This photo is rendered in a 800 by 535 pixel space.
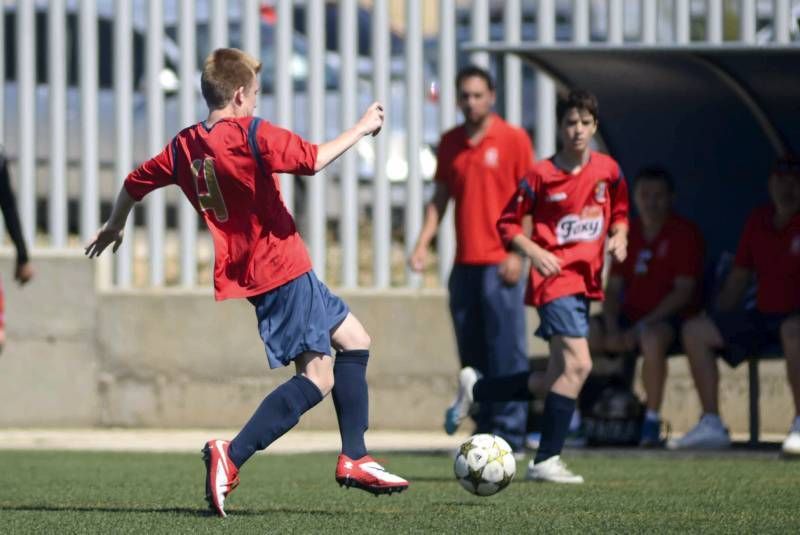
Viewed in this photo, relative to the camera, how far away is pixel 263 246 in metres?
6.52

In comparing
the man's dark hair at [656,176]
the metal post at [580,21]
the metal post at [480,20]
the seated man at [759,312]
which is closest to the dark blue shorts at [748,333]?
the seated man at [759,312]

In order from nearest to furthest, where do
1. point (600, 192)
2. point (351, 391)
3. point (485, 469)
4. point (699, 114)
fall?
point (351, 391), point (485, 469), point (600, 192), point (699, 114)

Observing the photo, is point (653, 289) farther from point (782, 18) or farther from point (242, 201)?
point (242, 201)

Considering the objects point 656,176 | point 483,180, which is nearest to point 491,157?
point 483,180

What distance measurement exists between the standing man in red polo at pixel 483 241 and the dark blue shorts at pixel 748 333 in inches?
43.7

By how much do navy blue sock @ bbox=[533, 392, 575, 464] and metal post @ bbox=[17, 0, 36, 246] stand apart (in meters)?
5.17

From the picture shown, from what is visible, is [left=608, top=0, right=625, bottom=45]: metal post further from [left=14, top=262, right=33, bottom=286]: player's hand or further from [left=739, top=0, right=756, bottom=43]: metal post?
[left=14, top=262, right=33, bottom=286]: player's hand

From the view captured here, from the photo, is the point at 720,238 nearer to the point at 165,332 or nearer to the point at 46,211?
the point at 165,332

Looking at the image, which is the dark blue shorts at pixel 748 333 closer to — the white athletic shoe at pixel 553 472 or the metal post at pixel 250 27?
the white athletic shoe at pixel 553 472

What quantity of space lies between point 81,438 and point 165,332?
3.46 feet

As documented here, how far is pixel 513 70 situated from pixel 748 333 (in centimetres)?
296

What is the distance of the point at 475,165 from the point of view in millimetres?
9672

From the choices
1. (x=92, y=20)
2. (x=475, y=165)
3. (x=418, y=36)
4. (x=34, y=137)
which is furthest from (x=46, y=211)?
(x=475, y=165)

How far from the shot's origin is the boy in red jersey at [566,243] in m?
7.93
